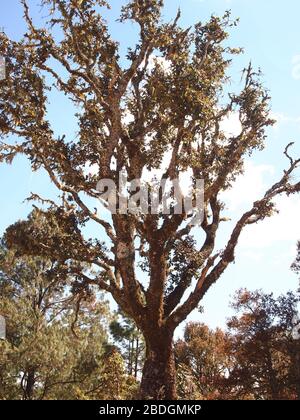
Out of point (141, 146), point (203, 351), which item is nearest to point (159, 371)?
point (141, 146)

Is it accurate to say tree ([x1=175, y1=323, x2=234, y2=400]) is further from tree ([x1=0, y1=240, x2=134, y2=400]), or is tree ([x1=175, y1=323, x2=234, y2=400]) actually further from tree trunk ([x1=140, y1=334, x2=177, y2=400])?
tree trunk ([x1=140, y1=334, x2=177, y2=400])

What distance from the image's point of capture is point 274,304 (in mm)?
25906

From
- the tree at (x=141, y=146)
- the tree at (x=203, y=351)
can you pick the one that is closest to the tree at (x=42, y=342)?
the tree at (x=141, y=146)

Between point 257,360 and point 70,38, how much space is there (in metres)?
21.4

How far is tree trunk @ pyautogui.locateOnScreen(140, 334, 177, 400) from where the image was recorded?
12.3 m

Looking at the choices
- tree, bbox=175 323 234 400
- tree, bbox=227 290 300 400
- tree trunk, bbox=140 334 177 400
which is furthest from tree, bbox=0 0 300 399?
tree, bbox=175 323 234 400

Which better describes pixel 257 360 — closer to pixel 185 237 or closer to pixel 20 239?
pixel 185 237

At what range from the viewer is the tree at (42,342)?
813 inches

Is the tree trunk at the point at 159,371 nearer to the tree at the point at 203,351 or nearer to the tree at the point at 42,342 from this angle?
the tree at the point at 42,342

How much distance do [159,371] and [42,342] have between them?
10456 mm

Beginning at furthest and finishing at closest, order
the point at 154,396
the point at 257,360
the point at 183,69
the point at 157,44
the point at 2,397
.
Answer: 1. the point at 257,360
2. the point at 2,397
3. the point at 157,44
4. the point at 183,69
5. the point at 154,396

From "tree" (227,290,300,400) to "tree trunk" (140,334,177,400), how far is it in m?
13.2

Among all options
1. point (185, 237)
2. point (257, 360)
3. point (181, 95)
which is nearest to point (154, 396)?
point (185, 237)

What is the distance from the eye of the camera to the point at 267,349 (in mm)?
24953
